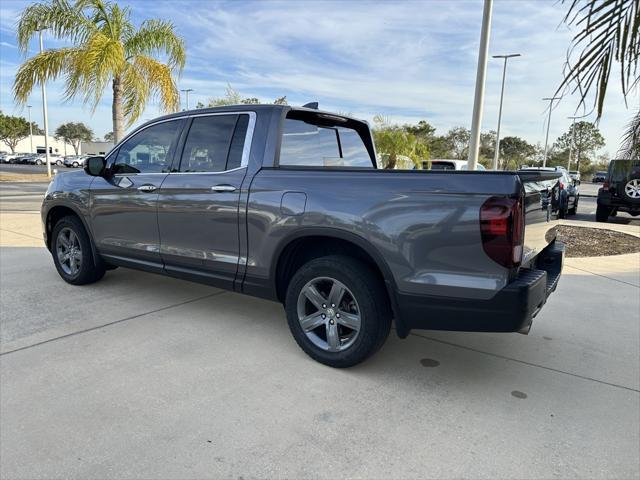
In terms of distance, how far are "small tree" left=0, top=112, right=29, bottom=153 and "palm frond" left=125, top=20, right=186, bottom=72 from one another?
66.9 metres

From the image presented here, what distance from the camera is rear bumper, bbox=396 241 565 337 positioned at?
8.83ft

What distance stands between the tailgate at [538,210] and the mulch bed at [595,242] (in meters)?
4.52

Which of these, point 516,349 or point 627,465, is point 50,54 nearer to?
point 516,349

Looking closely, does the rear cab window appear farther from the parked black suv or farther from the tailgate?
the parked black suv

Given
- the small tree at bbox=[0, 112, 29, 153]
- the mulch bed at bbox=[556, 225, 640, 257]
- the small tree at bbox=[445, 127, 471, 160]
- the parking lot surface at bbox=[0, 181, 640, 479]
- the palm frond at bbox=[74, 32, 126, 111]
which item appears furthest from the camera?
the small tree at bbox=[0, 112, 29, 153]

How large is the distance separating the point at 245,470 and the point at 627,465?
6.25 feet

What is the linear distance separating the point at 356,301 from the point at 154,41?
11884 mm

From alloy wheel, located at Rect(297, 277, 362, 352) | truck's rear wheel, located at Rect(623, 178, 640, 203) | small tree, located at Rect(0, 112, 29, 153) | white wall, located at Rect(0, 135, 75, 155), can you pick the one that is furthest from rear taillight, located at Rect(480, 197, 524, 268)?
white wall, located at Rect(0, 135, 75, 155)

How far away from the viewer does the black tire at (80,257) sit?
16.8ft

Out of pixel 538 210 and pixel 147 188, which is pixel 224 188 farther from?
pixel 538 210

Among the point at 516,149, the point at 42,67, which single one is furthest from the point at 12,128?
the point at 516,149

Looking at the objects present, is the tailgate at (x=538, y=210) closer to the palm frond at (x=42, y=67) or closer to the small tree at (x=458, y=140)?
the palm frond at (x=42, y=67)

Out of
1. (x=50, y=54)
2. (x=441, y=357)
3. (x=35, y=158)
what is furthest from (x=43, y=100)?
(x=35, y=158)

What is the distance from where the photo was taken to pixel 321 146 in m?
4.24
